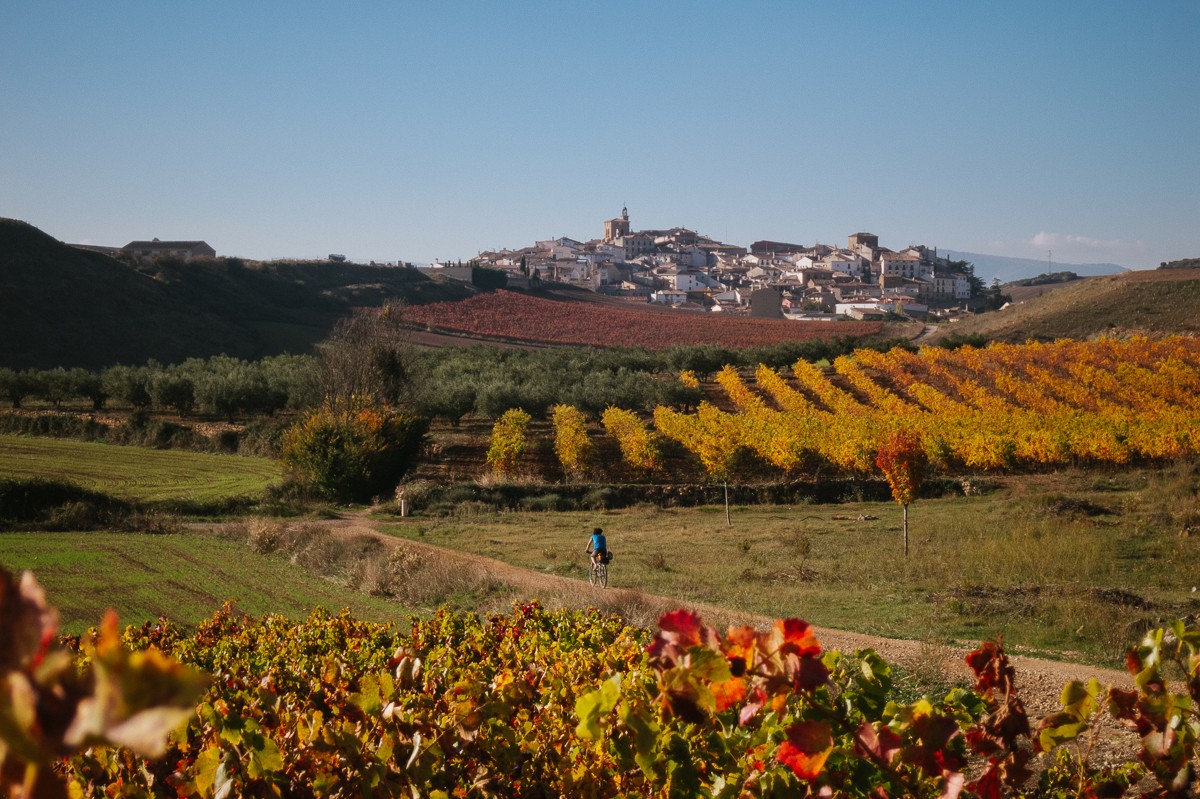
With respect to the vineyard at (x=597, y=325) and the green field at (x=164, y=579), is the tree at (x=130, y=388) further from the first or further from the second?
the vineyard at (x=597, y=325)

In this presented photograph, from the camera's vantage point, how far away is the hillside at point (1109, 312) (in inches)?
2351

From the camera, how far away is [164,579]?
19453mm

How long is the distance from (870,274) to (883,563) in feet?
425

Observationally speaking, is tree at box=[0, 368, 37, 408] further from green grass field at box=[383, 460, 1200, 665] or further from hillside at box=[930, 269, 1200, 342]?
hillside at box=[930, 269, 1200, 342]

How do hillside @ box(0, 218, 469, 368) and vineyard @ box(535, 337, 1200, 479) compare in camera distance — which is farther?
hillside @ box(0, 218, 469, 368)

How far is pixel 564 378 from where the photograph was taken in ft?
161

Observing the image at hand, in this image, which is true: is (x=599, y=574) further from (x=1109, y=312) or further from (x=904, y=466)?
→ (x=1109, y=312)

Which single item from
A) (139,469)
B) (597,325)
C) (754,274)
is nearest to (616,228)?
(754,274)

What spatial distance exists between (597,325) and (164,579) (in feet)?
206

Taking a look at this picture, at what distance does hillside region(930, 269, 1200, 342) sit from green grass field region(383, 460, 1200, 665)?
106ft

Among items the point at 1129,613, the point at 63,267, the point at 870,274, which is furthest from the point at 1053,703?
the point at 870,274

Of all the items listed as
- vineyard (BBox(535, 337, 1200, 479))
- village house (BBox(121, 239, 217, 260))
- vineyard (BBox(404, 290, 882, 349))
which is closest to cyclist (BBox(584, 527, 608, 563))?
vineyard (BBox(535, 337, 1200, 479))

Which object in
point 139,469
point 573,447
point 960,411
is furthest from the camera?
point 960,411

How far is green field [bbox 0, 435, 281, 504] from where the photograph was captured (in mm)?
28500
